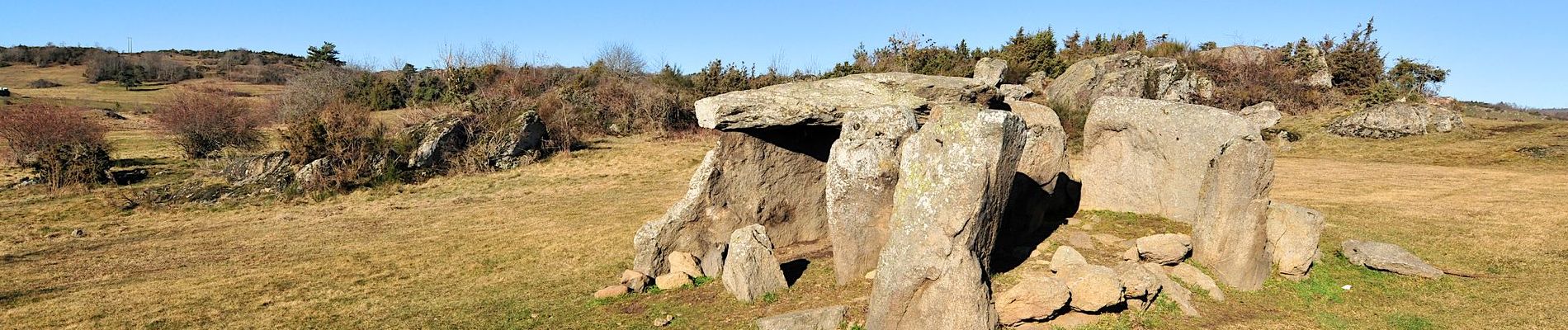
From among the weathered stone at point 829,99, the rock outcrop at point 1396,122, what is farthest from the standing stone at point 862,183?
the rock outcrop at point 1396,122

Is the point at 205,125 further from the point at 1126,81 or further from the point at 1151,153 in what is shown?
the point at 1126,81

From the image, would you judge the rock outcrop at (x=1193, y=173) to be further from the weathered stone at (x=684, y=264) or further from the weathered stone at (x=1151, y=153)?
the weathered stone at (x=684, y=264)

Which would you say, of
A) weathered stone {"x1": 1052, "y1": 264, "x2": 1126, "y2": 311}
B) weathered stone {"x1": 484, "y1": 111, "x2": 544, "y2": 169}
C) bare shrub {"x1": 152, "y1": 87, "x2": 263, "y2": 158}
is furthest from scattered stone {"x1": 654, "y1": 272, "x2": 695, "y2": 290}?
bare shrub {"x1": 152, "y1": 87, "x2": 263, "y2": 158}

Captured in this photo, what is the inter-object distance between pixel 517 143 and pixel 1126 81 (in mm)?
21112

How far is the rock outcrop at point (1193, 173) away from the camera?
364 inches

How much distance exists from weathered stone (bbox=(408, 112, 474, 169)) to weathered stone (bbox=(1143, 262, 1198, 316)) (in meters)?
19.9

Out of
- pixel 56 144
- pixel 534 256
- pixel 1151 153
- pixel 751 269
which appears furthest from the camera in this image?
pixel 56 144

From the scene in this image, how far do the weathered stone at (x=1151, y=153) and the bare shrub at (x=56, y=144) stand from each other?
22634 mm

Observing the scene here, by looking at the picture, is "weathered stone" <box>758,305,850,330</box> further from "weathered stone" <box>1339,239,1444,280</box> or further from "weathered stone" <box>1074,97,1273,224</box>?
"weathered stone" <box>1339,239,1444,280</box>

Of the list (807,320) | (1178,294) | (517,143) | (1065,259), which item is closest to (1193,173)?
(1065,259)

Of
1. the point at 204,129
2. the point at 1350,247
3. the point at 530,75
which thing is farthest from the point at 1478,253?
the point at 530,75

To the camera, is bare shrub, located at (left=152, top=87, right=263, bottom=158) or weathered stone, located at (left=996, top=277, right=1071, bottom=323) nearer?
weathered stone, located at (left=996, top=277, right=1071, bottom=323)

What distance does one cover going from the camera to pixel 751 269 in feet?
30.7

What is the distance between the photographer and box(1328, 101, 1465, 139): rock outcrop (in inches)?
1027
